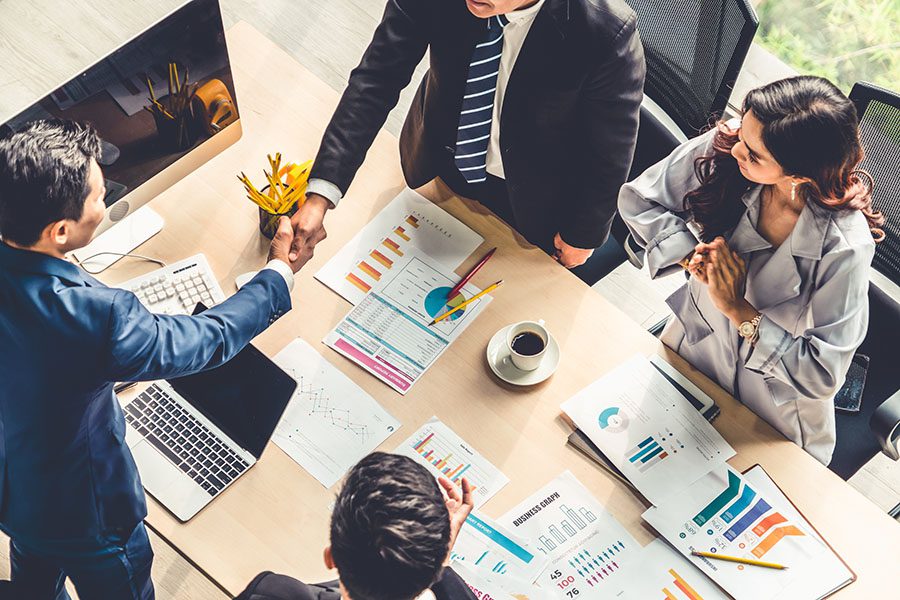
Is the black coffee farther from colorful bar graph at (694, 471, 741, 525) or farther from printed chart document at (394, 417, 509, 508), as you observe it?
colorful bar graph at (694, 471, 741, 525)

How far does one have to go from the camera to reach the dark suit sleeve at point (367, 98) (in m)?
2.02

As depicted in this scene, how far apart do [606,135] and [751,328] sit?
21.9 inches

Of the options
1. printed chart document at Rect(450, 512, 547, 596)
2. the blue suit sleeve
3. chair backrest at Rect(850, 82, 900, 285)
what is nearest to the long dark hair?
chair backrest at Rect(850, 82, 900, 285)

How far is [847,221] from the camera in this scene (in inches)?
74.2

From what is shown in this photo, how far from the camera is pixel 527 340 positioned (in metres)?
1.99

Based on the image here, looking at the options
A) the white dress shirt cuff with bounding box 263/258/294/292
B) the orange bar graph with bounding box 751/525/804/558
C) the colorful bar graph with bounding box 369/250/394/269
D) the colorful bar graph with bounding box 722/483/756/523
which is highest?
the white dress shirt cuff with bounding box 263/258/294/292

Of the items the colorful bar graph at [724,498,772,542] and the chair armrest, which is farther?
the chair armrest

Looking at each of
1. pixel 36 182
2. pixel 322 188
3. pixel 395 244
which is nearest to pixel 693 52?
pixel 395 244

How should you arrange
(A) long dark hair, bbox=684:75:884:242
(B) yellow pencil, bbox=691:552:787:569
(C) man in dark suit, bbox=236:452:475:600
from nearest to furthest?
(C) man in dark suit, bbox=236:452:475:600 → (A) long dark hair, bbox=684:75:884:242 → (B) yellow pencil, bbox=691:552:787:569

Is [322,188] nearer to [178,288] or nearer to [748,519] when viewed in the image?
[178,288]

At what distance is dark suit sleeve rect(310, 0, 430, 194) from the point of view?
6.63 feet

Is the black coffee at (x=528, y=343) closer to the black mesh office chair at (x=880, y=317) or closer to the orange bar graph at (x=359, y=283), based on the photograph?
the orange bar graph at (x=359, y=283)

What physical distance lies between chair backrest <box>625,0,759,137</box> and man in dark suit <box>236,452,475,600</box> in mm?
1313

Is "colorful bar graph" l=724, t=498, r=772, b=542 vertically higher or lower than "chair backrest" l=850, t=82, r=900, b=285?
lower
